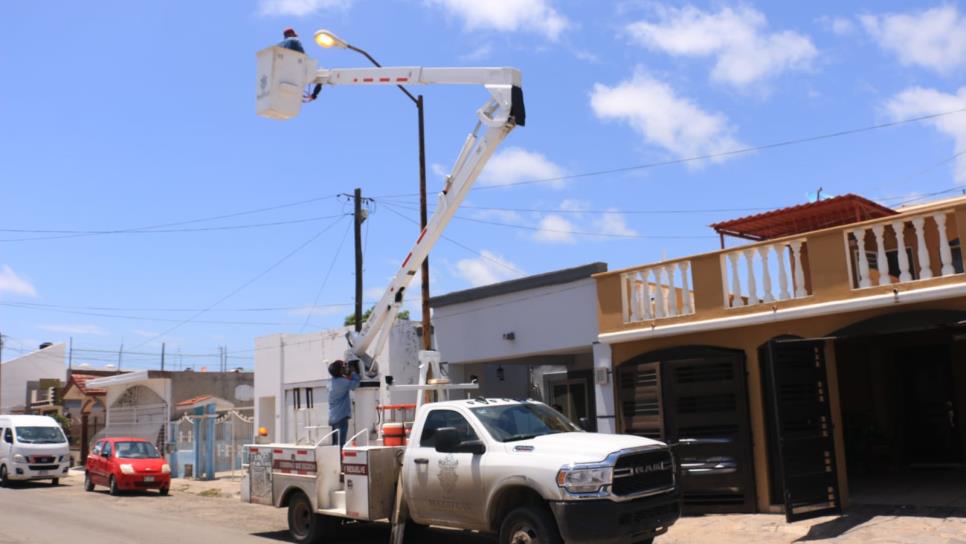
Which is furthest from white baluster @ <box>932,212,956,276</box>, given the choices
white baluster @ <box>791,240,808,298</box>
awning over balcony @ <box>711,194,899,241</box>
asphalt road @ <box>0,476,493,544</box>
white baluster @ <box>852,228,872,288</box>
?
asphalt road @ <box>0,476,493,544</box>

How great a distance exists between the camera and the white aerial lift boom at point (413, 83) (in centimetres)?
1285

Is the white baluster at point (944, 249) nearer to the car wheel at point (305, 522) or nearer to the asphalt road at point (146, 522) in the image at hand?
the asphalt road at point (146, 522)

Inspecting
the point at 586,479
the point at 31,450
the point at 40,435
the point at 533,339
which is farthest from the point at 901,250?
the point at 40,435

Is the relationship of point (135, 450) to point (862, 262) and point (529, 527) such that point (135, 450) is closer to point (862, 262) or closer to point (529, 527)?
point (529, 527)

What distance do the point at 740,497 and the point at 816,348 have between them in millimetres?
2506

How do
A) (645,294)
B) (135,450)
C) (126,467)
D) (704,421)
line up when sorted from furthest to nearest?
(135,450) < (126,467) < (645,294) < (704,421)

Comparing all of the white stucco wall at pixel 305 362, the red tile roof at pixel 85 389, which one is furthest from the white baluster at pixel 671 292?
the red tile roof at pixel 85 389

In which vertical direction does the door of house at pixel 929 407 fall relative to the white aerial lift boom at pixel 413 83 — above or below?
below

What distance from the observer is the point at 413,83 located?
13.6m

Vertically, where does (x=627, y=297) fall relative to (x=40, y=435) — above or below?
above

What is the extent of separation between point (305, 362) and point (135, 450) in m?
4.96

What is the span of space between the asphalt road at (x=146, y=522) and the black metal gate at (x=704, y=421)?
3354mm

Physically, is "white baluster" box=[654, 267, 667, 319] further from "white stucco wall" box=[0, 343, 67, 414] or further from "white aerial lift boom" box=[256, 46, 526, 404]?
"white stucco wall" box=[0, 343, 67, 414]

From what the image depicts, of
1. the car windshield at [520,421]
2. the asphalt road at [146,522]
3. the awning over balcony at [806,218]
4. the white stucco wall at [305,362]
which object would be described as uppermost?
the awning over balcony at [806,218]
